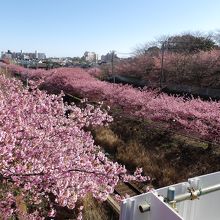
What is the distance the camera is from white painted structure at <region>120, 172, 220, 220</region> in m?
1.70

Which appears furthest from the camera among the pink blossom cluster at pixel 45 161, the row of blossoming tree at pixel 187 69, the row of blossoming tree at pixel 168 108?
the row of blossoming tree at pixel 187 69

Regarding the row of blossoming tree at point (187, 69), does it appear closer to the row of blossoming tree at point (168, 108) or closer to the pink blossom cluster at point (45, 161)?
the row of blossoming tree at point (168, 108)

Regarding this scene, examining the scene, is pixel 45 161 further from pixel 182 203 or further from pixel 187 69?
pixel 187 69

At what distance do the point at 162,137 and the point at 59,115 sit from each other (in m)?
6.88

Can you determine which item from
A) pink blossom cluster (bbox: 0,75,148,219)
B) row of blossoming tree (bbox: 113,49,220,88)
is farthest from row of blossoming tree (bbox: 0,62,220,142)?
row of blossoming tree (bbox: 113,49,220,88)

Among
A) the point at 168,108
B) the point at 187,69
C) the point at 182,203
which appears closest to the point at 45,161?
the point at 182,203

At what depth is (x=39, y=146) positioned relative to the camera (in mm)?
4355

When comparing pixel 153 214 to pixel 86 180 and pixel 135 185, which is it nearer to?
pixel 86 180

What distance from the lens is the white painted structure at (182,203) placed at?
1.70 m

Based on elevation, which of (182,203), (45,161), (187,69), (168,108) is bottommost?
(168,108)

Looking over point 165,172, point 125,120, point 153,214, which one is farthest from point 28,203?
point 125,120

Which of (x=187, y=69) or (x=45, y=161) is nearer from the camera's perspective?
(x=45, y=161)

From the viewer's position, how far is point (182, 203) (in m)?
2.01

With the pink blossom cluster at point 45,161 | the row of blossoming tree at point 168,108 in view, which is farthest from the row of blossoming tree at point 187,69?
the pink blossom cluster at point 45,161
